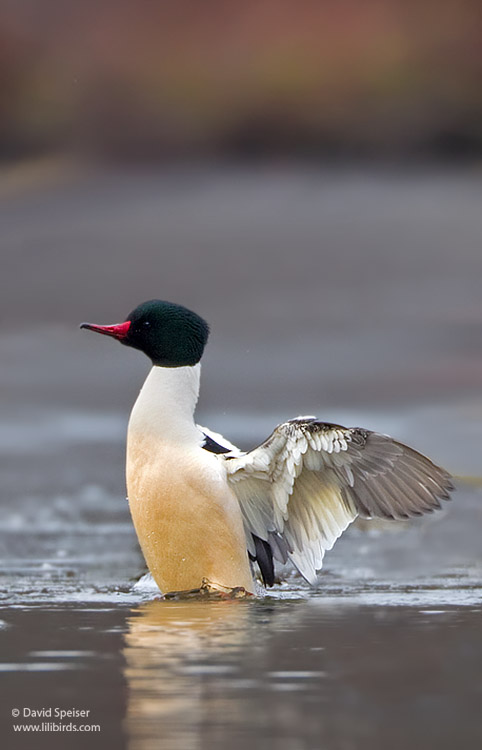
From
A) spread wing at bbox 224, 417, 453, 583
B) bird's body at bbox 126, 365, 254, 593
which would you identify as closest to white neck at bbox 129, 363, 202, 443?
bird's body at bbox 126, 365, 254, 593

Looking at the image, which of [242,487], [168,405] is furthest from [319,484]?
[168,405]

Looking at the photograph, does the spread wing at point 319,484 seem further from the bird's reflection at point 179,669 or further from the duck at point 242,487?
the bird's reflection at point 179,669

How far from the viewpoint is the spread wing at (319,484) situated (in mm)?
6684

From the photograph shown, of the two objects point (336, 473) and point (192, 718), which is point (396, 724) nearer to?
point (192, 718)

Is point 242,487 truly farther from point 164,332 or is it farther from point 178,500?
point 164,332

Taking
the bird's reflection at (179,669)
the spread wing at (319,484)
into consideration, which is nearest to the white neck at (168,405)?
the spread wing at (319,484)

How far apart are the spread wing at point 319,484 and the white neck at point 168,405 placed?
37 centimetres

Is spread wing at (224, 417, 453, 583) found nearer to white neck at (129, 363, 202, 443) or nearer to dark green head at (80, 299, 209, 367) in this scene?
white neck at (129, 363, 202, 443)

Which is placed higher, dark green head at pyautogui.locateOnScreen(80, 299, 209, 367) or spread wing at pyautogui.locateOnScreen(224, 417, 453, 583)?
dark green head at pyautogui.locateOnScreen(80, 299, 209, 367)

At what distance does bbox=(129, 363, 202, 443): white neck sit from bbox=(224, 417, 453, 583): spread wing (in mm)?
366

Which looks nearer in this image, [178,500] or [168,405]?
[178,500]

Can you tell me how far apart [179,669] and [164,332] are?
3.84m

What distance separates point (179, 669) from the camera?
391cm

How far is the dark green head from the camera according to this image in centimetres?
745
